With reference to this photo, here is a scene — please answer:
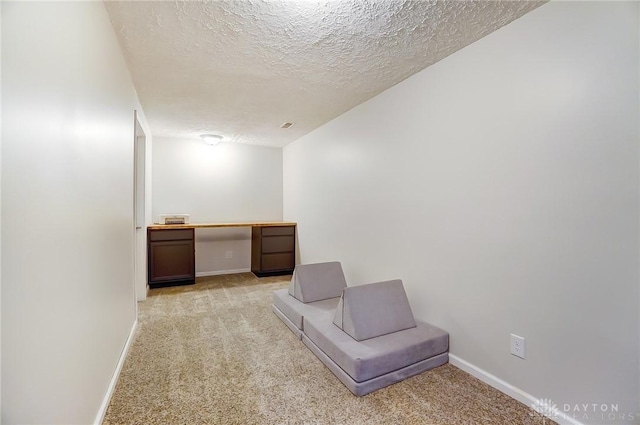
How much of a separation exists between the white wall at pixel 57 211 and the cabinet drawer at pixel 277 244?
2959 mm

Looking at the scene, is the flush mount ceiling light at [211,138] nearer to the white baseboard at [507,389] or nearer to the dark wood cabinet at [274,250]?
the dark wood cabinet at [274,250]

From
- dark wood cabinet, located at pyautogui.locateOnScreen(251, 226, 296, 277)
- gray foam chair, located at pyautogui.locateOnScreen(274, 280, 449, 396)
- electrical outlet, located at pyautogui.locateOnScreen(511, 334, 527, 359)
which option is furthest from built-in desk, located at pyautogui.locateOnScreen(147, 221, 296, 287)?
electrical outlet, located at pyautogui.locateOnScreen(511, 334, 527, 359)

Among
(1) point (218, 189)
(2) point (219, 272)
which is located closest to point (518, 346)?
(2) point (219, 272)

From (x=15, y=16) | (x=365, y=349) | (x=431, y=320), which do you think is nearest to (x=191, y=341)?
(x=365, y=349)

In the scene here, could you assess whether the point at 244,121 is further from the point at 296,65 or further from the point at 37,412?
the point at 37,412

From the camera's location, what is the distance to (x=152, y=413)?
1.60 metres

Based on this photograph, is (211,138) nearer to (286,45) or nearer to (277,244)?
(277,244)

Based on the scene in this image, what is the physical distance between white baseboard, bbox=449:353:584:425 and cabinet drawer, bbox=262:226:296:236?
10.4 ft

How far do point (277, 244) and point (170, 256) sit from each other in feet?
5.14

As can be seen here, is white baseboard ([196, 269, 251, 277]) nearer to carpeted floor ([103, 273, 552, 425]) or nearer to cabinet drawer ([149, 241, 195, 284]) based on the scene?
Result: cabinet drawer ([149, 241, 195, 284])

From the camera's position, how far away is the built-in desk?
403 cm

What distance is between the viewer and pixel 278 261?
15.9ft

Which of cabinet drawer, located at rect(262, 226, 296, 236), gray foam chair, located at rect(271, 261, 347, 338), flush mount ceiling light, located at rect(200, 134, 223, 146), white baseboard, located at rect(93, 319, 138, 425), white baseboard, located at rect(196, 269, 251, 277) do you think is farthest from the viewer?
white baseboard, located at rect(196, 269, 251, 277)

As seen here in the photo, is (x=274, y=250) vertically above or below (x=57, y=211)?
below
